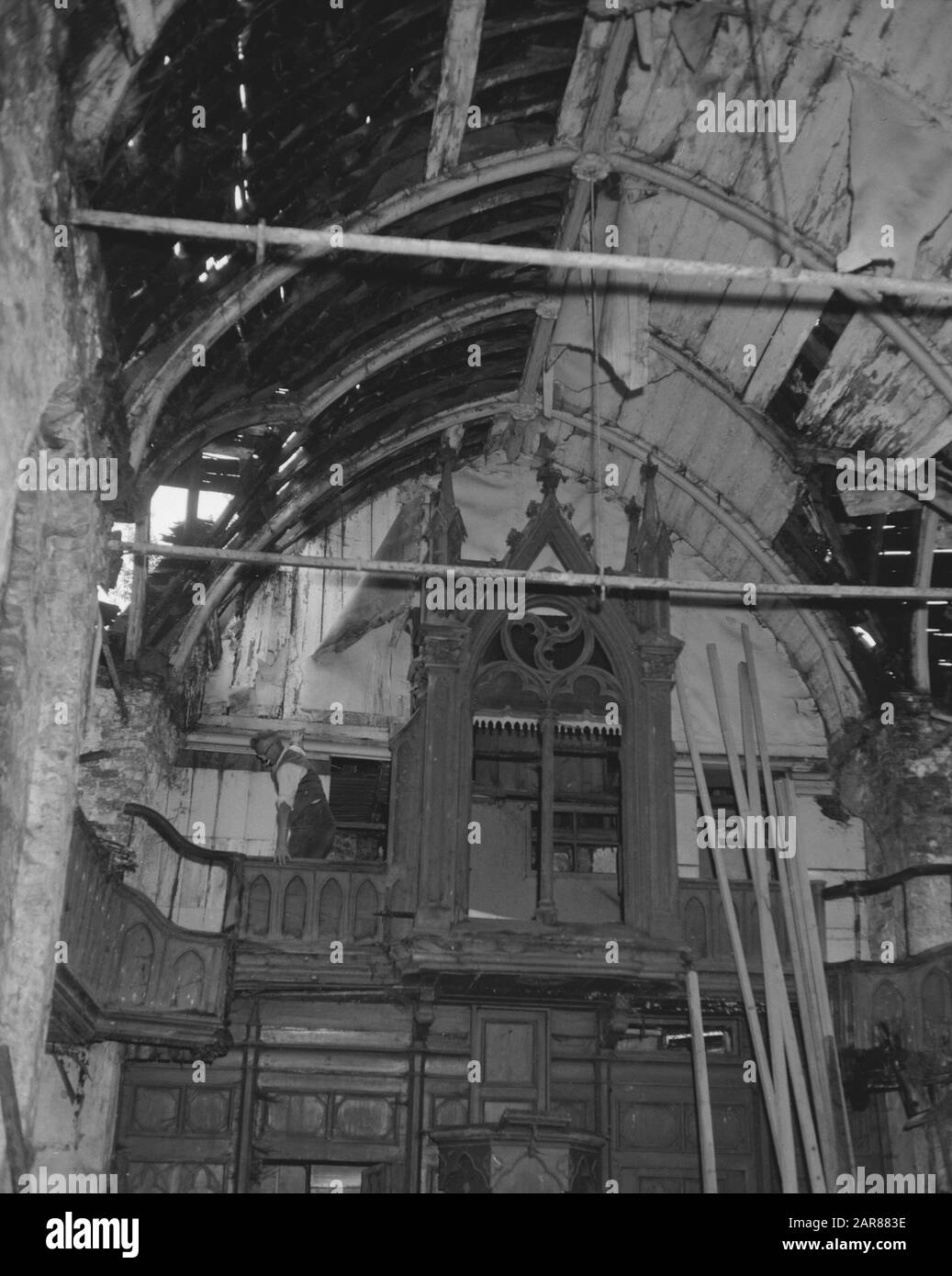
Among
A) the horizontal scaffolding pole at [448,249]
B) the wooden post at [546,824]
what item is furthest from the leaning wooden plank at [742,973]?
the horizontal scaffolding pole at [448,249]

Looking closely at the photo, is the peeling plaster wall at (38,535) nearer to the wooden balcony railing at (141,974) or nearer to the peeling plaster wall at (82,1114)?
the wooden balcony railing at (141,974)

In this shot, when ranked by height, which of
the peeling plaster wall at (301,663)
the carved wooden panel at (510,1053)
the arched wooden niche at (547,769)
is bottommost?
the carved wooden panel at (510,1053)

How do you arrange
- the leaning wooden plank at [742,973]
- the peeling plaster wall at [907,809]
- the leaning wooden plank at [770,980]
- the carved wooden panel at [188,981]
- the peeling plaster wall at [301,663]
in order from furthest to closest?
the peeling plaster wall at [301,663] → the peeling plaster wall at [907,809] → the carved wooden panel at [188,981] → the leaning wooden plank at [742,973] → the leaning wooden plank at [770,980]

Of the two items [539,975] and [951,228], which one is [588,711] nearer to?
[539,975]

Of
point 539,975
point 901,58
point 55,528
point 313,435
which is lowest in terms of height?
point 539,975

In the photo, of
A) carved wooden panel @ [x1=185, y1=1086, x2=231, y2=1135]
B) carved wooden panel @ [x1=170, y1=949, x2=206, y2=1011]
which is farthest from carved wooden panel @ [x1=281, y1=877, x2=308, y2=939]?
carved wooden panel @ [x1=185, y1=1086, x2=231, y2=1135]

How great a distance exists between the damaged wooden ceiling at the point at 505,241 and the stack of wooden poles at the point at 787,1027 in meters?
2.27

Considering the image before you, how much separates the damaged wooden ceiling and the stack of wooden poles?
89.5 inches

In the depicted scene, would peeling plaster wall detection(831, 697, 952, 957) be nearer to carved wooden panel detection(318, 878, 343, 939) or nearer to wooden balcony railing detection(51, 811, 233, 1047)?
carved wooden panel detection(318, 878, 343, 939)

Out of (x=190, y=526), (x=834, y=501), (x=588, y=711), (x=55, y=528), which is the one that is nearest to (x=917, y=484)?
(x=834, y=501)

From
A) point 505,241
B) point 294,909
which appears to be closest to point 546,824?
point 294,909

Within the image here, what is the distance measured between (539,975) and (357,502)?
486 cm

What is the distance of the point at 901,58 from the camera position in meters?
9.21

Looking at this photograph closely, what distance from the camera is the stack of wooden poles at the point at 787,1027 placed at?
30.3 feet
